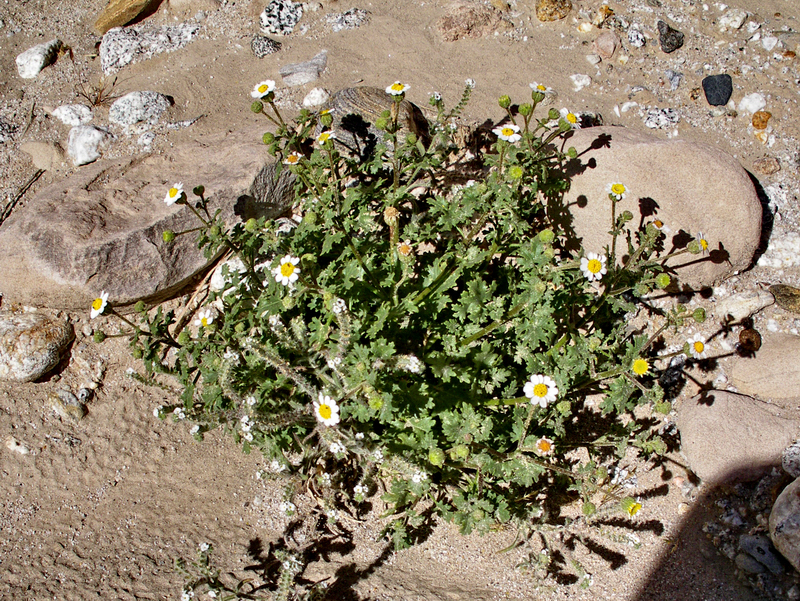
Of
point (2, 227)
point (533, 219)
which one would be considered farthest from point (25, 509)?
point (533, 219)

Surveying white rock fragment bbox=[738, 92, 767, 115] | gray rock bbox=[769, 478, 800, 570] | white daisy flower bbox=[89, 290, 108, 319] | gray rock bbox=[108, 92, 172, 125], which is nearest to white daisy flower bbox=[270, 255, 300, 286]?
white daisy flower bbox=[89, 290, 108, 319]

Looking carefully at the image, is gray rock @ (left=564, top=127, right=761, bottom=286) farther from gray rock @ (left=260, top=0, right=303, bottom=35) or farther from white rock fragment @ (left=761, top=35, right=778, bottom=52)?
gray rock @ (left=260, top=0, right=303, bottom=35)

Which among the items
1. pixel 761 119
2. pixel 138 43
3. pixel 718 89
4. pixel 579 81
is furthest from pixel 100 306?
pixel 761 119

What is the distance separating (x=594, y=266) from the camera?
369 centimetres

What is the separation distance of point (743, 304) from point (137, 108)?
6155mm

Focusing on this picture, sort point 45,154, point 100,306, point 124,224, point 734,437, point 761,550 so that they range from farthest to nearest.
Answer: point 45,154, point 124,224, point 734,437, point 100,306, point 761,550

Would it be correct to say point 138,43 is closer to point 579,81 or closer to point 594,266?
point 579,81

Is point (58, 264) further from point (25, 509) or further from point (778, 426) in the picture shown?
point (778, 426)

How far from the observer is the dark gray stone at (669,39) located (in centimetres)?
610

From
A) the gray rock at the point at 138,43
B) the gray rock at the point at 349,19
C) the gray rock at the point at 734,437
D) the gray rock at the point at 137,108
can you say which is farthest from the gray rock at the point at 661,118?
the gray rock at the point at 138,43

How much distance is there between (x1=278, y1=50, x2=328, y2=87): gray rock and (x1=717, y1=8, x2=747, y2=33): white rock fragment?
4.19 m

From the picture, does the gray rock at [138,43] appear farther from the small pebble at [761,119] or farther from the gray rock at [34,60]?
the small pebble at [761,119]

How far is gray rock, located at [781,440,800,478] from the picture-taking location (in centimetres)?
409

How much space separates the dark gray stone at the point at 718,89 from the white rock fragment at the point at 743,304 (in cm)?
205
